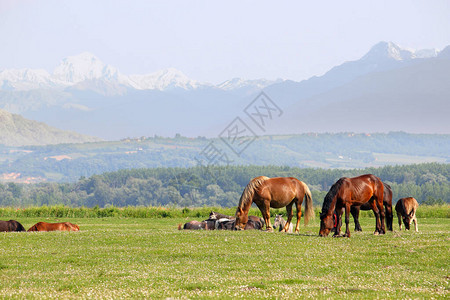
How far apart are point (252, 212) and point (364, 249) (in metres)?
32.4

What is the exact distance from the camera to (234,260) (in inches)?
739

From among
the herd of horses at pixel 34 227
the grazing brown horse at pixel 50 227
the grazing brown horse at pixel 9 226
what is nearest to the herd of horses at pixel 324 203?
the grazing brown horse at pixel 50 227

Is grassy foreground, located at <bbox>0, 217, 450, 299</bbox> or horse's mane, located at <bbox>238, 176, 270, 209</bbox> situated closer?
grassy foreground, located at <bbox>0, 217, 450, 299</bbox>

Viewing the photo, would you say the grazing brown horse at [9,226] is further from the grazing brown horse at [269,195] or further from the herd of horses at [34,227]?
the grazing brown horse at [269,195]

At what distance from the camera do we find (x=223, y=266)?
17625mm

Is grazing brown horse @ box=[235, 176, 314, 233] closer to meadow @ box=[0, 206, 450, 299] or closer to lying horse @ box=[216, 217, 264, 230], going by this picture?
lying horse @ box=[216, 217, 264, 230]

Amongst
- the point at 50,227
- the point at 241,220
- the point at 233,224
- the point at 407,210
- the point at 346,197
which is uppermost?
the point at 346,197

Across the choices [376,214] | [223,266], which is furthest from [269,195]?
[223,266]

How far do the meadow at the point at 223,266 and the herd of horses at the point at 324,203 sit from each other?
148 cm

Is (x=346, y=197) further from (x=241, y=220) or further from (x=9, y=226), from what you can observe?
(x=9, y=226)

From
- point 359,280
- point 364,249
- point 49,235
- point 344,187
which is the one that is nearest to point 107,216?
point 49,235

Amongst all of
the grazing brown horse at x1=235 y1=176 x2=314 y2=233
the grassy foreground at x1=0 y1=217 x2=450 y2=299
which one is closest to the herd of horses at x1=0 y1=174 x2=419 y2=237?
the grazing brown horse at x1=235 y1=176 x2=314 y2=233

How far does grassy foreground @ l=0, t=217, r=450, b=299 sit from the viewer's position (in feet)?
→ 44.7

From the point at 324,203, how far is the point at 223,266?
873cm
